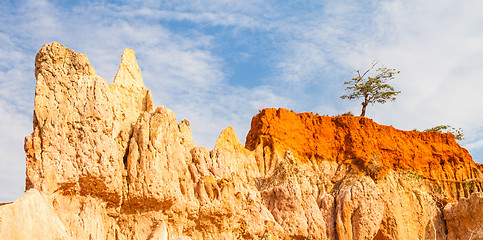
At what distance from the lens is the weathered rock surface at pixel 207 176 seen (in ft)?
50.0

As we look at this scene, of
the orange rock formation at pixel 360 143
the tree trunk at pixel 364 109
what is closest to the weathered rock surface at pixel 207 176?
the orange rock formation at pixel 360 143

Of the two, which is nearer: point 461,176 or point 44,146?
point 44,146

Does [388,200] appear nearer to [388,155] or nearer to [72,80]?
[388,155]

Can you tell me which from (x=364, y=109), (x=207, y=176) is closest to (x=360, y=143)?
(x=364, y=109)

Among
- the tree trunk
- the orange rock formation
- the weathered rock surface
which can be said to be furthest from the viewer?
the tree trunk

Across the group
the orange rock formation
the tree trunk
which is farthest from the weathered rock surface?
the tree trunk

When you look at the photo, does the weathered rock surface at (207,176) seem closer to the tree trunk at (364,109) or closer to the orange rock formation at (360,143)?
the orange rock formation at (360,143)

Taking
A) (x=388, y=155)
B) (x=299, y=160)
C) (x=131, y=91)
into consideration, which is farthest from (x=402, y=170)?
(x=131, y=91)

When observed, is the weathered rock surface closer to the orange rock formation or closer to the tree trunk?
the orange rock formation

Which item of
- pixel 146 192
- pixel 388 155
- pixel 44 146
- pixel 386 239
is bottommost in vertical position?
pixel 386 239

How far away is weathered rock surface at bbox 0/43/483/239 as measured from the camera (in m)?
15.2

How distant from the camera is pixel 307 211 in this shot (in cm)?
2427

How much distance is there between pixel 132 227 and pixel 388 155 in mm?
18160

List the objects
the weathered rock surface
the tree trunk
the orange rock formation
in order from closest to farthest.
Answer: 1. the weathered rock surface
2. the orange rock formation
3. the tree trunk
